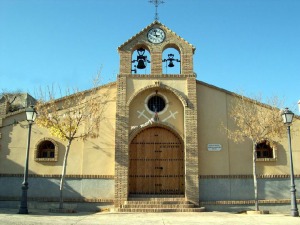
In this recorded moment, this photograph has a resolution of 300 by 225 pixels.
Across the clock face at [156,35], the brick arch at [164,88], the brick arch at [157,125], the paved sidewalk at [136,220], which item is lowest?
the paved sidewalk at [136,220]

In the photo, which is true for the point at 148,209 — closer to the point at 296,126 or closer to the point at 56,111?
the point at 56,111

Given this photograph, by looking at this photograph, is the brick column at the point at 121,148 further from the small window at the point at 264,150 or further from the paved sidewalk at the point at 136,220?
the small window at the point at 264,150

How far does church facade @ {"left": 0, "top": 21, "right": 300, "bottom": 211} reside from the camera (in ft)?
50.9

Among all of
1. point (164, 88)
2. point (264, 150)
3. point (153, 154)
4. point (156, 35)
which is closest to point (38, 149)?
point (153, 154)

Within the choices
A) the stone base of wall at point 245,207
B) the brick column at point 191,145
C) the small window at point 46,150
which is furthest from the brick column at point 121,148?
the stone base of wall at point 245,207

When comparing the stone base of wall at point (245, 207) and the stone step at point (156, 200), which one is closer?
the stone step at point (156, 200)

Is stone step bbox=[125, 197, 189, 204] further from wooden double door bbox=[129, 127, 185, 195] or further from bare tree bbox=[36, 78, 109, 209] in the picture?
bare tree bbox=[36, 78, 109, 209]

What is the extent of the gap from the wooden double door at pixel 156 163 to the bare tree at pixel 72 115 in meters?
2.06

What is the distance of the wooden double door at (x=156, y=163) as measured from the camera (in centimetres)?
1587

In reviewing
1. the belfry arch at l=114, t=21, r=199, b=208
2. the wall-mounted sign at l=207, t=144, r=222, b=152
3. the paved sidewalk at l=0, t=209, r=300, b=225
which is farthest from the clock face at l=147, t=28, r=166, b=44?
the paved sidewalk at l=0, t=209, r=300, b=225

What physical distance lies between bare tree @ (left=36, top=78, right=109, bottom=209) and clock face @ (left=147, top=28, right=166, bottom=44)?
3.24m

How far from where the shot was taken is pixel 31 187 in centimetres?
1559

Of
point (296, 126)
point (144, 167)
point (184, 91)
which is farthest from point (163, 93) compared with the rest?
point (296, 126)

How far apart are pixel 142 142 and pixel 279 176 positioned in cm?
618
